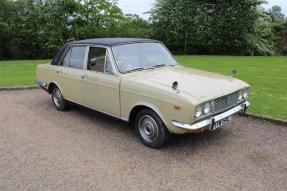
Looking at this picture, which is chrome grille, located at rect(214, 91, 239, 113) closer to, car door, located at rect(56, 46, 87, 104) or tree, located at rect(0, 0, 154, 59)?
car door, located at rect(56, 46, 87, 104)

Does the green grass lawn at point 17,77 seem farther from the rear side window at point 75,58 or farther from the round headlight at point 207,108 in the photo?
the round headlight at point 207,108

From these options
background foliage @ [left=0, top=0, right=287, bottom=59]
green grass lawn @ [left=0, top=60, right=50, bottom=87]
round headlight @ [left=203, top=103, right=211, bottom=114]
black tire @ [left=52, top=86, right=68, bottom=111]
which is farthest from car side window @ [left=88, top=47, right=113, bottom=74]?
background foliage @ [left=0, top=0, right=287, bottom=59]

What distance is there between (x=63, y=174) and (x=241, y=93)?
324cm

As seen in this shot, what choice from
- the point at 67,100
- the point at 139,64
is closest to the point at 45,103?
the point at 67,100

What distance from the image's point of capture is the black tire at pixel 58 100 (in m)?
7.42

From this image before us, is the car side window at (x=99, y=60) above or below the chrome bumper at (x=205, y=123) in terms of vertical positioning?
above

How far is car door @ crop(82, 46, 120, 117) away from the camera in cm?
576

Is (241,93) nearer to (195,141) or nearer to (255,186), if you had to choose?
(195,141)

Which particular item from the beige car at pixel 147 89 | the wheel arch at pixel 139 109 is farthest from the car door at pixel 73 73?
the wheel arch at pixel 139 109

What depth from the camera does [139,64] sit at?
5.96 meters

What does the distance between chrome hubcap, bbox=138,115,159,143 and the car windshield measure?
3.13 feet

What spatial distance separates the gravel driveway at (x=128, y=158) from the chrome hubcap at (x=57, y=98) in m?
0.67

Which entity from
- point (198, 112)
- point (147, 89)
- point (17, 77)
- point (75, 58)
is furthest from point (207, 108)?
point (17, 77)

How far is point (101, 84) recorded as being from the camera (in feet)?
19.5
